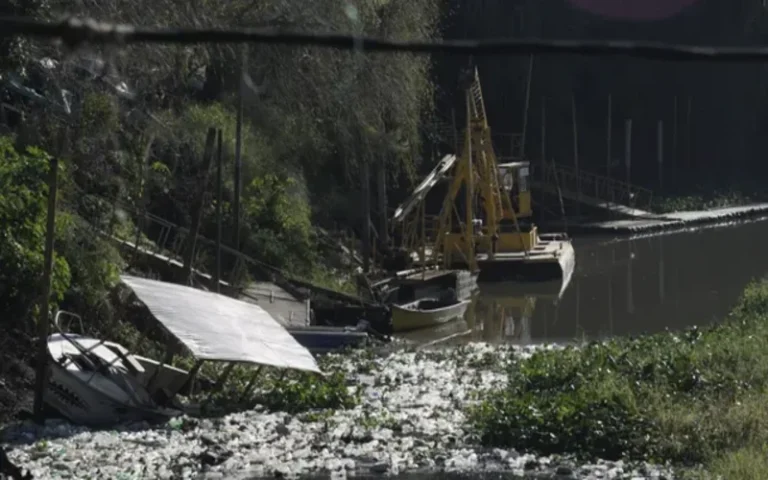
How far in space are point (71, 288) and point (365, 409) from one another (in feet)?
14.9

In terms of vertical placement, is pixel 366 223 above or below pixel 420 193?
below

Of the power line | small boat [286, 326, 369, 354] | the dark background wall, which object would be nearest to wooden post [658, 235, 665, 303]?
the dark background wall

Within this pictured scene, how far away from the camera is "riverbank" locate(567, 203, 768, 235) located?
55.3 meters

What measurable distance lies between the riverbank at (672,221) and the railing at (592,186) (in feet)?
6.04

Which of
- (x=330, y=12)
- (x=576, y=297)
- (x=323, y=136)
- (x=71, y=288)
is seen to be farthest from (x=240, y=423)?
(x=576, y=297)

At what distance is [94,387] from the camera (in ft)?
50.8

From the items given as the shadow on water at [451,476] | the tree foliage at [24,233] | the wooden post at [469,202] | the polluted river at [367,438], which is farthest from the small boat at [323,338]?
the wooden post at [469,202]

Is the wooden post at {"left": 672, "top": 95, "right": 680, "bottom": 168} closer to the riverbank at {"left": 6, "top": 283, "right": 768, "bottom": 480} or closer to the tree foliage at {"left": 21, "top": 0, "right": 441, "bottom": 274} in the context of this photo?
the tree foliage at {"left": 21, "top": 0, "right": 441, "bottom": 274}

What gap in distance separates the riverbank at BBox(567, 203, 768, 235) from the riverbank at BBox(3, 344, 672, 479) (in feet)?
126

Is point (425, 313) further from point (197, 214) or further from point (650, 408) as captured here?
point (650, 408)

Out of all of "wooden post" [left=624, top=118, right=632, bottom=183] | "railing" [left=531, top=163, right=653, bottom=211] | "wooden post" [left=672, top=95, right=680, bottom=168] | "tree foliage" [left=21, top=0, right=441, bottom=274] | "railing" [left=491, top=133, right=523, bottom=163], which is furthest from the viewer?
"wooden post" [left=672, top=95, right=680, bottom=168]

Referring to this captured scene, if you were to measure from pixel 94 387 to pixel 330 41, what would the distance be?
41.5ft

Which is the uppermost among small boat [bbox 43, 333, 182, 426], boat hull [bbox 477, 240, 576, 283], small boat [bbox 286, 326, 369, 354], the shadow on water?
small boat [bbox 43, 333, 182, 426]

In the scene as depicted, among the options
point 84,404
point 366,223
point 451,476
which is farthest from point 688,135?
point 451,476
